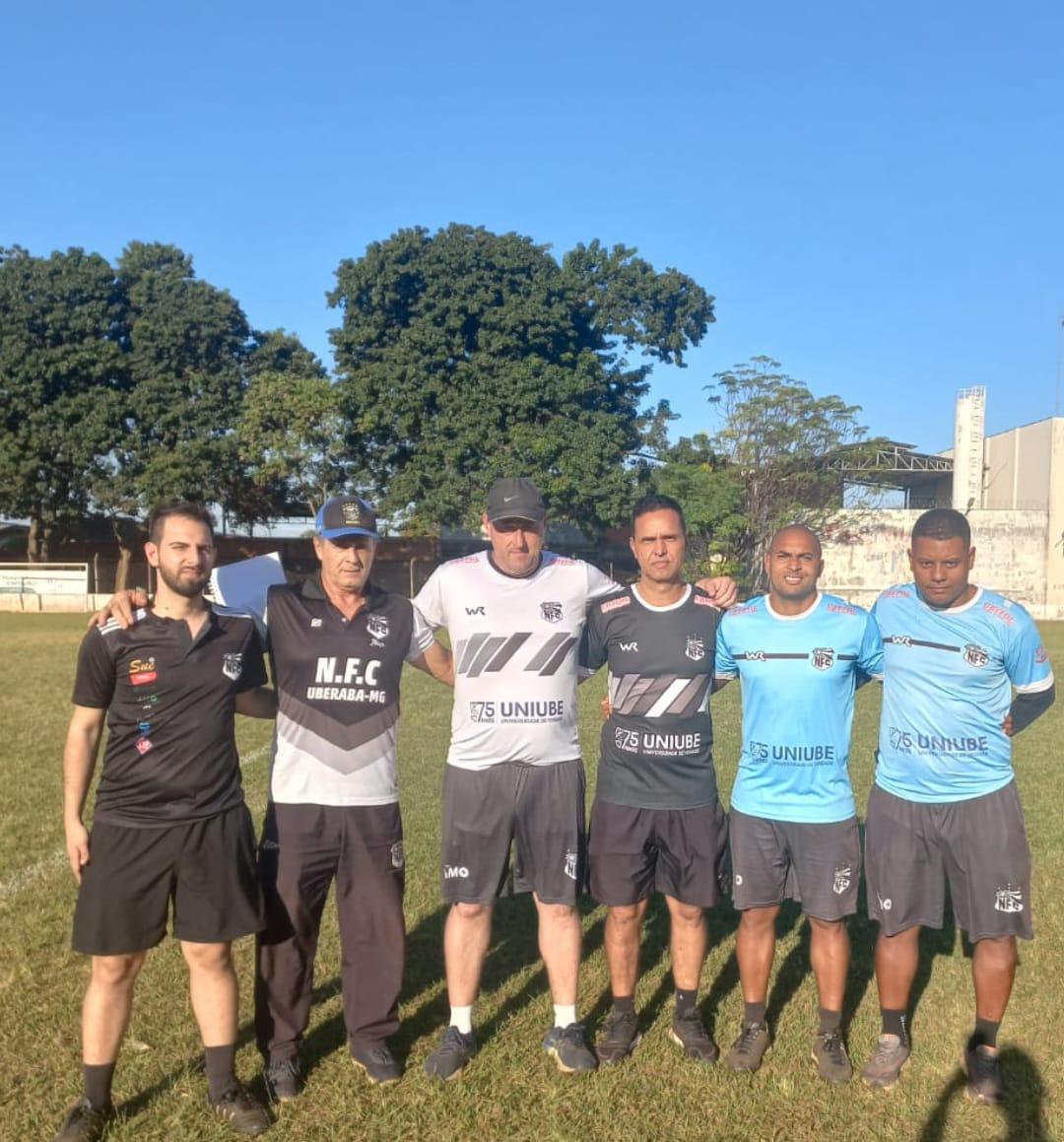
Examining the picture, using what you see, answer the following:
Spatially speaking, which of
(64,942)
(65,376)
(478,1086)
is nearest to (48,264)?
(65,376)

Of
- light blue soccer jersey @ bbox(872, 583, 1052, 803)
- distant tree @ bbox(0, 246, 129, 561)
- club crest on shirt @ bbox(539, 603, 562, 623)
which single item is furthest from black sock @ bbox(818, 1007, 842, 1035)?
distant tree @ bbox(0, 246, 129, 561)

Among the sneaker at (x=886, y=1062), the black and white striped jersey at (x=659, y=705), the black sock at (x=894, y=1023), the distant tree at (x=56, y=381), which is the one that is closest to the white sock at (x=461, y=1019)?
the black and white striped jersey at (x=659, y=705)

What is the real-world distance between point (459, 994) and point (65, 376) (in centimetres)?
→ 3419

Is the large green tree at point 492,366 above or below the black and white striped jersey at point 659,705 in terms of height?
above

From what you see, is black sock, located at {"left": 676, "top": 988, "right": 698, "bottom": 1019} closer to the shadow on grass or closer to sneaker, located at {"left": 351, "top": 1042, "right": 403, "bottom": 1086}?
the shadow on grass

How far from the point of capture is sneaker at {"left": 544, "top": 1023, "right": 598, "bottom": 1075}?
387 cm

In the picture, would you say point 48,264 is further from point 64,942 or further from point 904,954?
point 904,954

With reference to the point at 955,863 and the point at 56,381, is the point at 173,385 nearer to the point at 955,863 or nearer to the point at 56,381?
the point at 56,381

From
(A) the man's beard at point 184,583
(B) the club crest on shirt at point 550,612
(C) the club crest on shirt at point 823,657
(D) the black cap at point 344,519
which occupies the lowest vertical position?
(C) the club crest on shirt at point 823,657

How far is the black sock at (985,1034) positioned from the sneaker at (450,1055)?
6.64ft

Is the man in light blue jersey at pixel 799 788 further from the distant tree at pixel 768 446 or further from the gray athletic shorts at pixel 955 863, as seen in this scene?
the distant tree at pixel 768 446

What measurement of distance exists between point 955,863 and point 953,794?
0.28 meters

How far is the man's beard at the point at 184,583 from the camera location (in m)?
3.57

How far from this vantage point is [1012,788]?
3.94 meters
